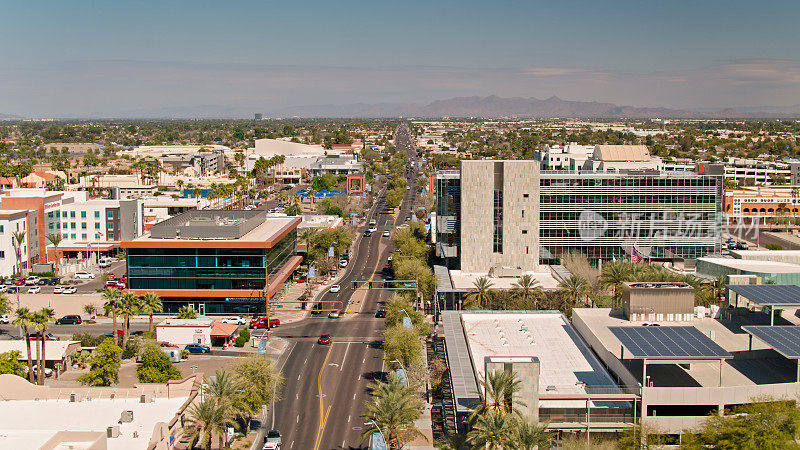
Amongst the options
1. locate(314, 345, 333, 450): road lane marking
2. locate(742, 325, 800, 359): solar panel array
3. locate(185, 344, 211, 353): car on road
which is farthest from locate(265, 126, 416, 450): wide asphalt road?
locate(742, 325, 800, 359): solar panel array

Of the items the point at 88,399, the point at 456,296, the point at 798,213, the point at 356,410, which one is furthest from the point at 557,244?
the point at 798,213

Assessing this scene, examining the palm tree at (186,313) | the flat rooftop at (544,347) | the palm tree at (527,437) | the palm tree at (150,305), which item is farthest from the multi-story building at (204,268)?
the palm tree at (527,437)

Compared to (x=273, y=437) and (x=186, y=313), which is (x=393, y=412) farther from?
(x=186, y=313)

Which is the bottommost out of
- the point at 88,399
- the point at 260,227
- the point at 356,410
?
the point at 356,410

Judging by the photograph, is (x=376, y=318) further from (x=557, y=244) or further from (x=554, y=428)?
(x=554, y=428)

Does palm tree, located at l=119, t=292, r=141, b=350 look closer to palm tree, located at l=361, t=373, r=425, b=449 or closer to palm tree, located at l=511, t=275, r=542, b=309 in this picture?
palm tree, located at l=361, t=373, r=425, b=449

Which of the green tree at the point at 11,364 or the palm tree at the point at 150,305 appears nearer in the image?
the green tree at the point at 11,364

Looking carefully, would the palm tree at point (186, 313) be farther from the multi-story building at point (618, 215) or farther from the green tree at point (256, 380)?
the multi-story building at point (618, 215)

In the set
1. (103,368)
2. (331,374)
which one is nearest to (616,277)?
(331,374)
